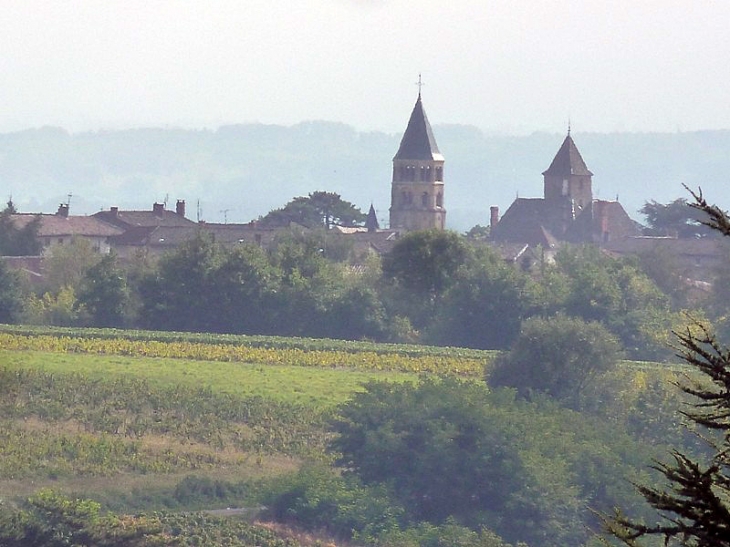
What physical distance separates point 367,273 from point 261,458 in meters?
34.8

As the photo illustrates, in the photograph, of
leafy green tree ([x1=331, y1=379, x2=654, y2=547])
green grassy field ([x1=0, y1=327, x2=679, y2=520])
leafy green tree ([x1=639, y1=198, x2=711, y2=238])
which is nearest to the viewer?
leafy green tree ([x1=331, y1=379, x2=654, y2=547])

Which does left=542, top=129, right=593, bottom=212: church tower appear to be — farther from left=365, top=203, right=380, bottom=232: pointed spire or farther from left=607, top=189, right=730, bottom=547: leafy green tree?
left=607, top=189, right=730, bottom=547: leafy green tree

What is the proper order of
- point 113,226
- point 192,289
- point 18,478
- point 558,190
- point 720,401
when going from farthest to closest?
point 558,190 → point 113,226 → point 192,289 → point 18,478 → point 720,401

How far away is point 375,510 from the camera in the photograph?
3091 centimetres

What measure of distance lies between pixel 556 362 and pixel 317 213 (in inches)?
2909

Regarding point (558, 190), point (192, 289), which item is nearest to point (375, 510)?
point (192, 289)

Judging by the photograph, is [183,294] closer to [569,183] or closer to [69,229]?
[69,229]

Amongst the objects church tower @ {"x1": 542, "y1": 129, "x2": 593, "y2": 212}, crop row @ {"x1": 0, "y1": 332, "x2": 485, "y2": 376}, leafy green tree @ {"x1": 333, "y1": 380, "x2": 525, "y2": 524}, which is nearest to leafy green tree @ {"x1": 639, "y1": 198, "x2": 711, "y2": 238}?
church tower @ {"x1": 542, "y1": 129, "x2": 593, "y2": 212}

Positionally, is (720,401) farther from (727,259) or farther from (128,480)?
(727,259)

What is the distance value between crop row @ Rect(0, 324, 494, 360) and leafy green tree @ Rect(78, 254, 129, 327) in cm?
515

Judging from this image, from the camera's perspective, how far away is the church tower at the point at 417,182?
378 ft

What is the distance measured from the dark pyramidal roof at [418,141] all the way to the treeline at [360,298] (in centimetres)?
4753

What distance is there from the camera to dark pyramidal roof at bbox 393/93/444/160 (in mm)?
115750

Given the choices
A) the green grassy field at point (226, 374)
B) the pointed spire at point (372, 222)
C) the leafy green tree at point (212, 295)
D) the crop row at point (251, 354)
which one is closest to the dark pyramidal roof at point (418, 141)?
the pointed spire at point (372, 222)
